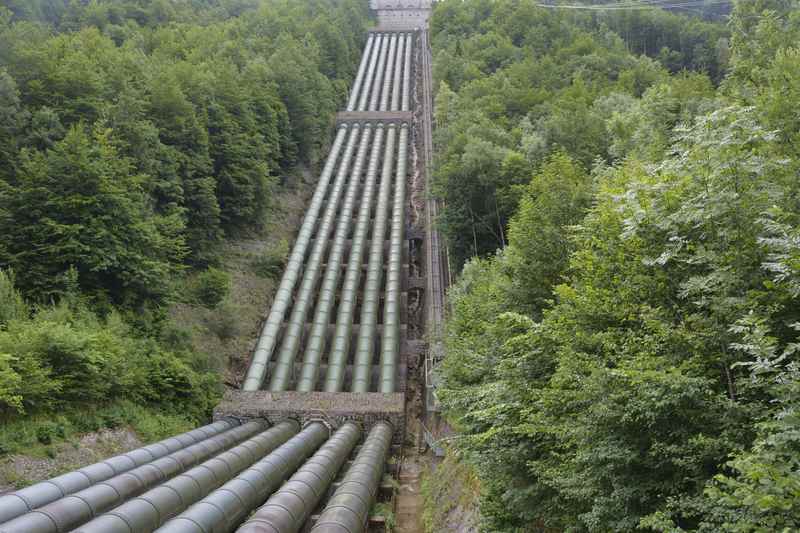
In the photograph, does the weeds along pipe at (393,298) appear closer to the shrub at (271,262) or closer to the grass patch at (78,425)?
the shrub at (271,262)

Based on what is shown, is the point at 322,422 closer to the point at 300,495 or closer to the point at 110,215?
the point at 300,495

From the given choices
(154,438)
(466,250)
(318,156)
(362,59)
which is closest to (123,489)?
(154,438)

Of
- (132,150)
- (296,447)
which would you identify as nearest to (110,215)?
(132,150)

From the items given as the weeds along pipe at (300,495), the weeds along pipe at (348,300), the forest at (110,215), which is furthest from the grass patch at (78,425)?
the weeds along pipe at (348,300)

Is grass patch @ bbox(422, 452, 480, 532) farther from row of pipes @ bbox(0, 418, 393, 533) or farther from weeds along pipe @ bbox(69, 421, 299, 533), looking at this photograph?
weeds along pipe @ bbox(69, 421, 299, 533)

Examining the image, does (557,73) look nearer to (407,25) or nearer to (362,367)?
(362,367)
